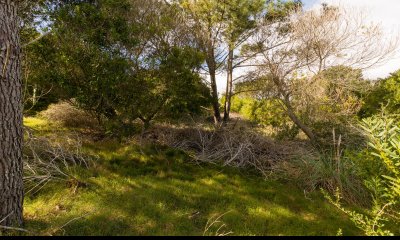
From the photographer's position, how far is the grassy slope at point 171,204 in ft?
14.2

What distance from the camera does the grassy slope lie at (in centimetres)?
432

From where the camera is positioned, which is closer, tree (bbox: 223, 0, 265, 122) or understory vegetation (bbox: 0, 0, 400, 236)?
understory vegetation (bbox: 0, 0, 400, 236)

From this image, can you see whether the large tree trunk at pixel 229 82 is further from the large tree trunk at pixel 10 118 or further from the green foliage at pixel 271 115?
the large tree trunk at pixel 10 118

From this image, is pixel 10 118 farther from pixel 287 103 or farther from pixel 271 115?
pixel 271 115

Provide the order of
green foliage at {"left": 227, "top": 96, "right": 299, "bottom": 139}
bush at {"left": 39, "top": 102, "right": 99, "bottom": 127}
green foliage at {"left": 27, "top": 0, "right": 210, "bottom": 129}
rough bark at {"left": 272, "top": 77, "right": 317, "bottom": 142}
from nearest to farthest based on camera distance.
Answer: green foliage at {"left": 27, "top": 0, "right": 210, "bottom": 129} < bush at {"left": 39, "top": 102, "right": 99, "bottom": 127} < rough bark at {"left": 272, "top": 77, "right": 317, "bottom": 142} < green foliage at {"left": 227, "top": 96, "right": 299, "bottom": 139}

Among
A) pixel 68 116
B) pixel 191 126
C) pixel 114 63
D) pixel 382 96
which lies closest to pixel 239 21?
pixel 191 126

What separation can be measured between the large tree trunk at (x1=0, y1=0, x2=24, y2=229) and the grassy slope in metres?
0.51

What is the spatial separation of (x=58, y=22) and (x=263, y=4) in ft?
20.4

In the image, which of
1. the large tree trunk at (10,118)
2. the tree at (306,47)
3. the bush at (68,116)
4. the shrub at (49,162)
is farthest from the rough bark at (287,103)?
the large tree trunk at (10,118)

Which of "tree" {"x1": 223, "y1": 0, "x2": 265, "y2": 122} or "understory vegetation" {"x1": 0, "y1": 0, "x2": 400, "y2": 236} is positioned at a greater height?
"tree" {"x1": 223, "y1": 0, "x2": 265, "y2": 122}

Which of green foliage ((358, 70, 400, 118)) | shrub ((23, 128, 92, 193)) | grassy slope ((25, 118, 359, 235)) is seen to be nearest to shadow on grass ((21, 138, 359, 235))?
grassy slope ((25, 118, 359, 235))

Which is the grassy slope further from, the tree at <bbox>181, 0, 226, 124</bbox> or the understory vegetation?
the tree at <bbox>181, 0, 226, 124</bbox>

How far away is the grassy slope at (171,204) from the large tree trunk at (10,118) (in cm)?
51

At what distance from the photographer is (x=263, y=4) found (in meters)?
9.23
